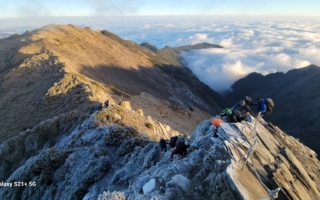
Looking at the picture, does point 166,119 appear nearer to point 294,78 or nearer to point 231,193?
point 231,193

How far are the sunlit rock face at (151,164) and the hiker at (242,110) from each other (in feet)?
2.94

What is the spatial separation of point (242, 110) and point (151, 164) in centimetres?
601

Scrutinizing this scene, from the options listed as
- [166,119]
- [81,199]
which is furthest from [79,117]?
[166,119]

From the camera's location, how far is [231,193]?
24.8 feet

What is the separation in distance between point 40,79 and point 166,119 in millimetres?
21370

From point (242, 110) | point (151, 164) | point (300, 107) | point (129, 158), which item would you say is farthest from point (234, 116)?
point (300, 107)

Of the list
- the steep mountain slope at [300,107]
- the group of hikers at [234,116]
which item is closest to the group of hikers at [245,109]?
the group of hikers at [234,116]

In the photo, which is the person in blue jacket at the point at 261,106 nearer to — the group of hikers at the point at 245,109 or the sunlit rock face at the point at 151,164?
the group of hikers at the point at 245,109

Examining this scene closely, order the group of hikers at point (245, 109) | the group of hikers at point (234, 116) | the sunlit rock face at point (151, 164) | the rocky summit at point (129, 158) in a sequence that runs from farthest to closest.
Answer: the group of hikers at point (245, 109) < the group of hikers at point (234, 116) < the rocky summit at point (129, 158) < the sunlit rock face at point (151, 164)

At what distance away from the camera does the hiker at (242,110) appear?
12.8 meters

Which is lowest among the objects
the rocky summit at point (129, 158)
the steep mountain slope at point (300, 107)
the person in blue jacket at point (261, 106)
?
the steep mountain slope at point (300, 107)

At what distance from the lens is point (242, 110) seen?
13.9 m

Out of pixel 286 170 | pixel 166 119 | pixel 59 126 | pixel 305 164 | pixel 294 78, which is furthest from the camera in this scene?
pixel 294 78

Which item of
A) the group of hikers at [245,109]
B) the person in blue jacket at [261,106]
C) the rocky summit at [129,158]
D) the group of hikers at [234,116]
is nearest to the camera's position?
the rocky summit at [129,158]
